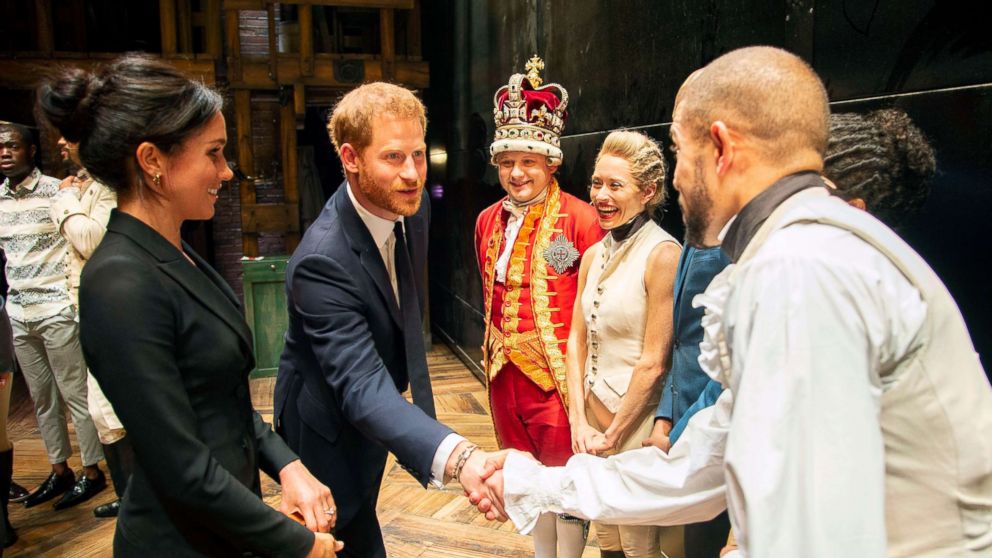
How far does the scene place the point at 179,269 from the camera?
3.98 feet

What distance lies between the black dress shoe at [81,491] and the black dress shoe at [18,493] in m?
0.22

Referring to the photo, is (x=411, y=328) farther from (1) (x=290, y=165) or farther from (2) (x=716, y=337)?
(1) (x=290, y=165)

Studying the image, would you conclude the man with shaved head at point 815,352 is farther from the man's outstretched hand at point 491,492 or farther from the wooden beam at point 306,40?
the wooden beam at point 306,40

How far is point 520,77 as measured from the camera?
2758mm

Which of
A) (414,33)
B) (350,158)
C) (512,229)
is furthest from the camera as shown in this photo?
(414,33)

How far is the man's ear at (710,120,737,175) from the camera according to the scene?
0.98m

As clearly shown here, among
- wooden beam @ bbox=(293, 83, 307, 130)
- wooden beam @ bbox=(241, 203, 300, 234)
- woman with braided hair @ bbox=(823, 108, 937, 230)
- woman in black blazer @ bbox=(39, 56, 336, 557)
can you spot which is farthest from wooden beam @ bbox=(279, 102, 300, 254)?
woman with braided hair @ bbox=(823, 108, 937, 230)

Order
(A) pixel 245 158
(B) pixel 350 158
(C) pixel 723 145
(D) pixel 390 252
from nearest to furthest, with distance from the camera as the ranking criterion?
(C) pixel 723 145, (B) pixel 350 158, (D) pixel 390 252, (A) pixel 245 158

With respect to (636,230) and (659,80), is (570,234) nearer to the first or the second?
(636,230)

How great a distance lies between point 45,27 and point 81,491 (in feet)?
14.3

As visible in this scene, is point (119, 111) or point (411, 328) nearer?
point (119, 111)

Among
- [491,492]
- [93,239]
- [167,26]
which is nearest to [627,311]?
[491,492]

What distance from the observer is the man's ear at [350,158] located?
174 centimetres

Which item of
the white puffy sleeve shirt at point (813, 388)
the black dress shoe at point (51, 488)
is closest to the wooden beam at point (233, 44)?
the black dress shoe at point (51, 488)
